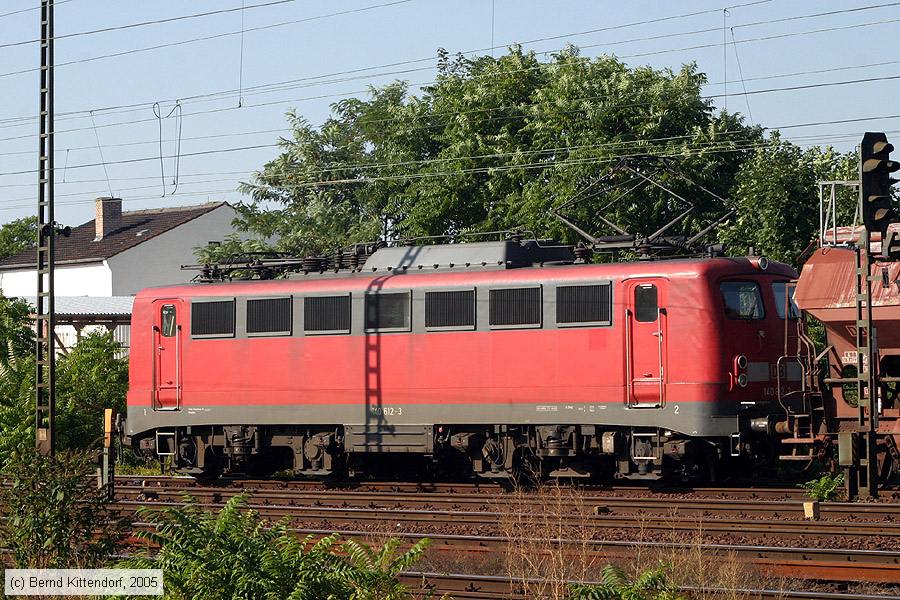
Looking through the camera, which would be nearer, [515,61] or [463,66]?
[515,61]

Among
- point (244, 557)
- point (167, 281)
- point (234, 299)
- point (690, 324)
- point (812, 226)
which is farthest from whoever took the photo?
point (167, 281)

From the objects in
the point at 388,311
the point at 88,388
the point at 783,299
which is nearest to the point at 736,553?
the point at 783,299

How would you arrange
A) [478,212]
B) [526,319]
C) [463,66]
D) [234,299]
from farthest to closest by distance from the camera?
[463,66] → [478,212] → [234,299] → [526,319]

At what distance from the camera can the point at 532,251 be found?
21797mm

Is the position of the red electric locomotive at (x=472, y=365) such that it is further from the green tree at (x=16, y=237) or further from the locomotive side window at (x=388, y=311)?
the green tree at (x=16, y=237)

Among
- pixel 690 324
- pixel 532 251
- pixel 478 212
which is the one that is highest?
pixel 478 212

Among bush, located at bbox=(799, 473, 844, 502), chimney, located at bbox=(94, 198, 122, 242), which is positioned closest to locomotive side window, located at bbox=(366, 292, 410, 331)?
bush, located at bbox=(799, 473, 844, 502)

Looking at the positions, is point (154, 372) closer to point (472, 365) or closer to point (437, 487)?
point (437, 487)

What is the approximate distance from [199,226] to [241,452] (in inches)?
1525

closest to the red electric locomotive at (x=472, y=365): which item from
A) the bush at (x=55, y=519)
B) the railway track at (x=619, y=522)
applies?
the railway track at (x=619, y=522)

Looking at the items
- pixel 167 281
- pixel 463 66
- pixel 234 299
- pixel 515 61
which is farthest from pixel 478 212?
pixel 167 281

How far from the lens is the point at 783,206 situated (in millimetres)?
26781

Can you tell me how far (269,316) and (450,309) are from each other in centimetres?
376

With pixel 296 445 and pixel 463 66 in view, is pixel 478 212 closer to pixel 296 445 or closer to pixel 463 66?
pixel 463 66
